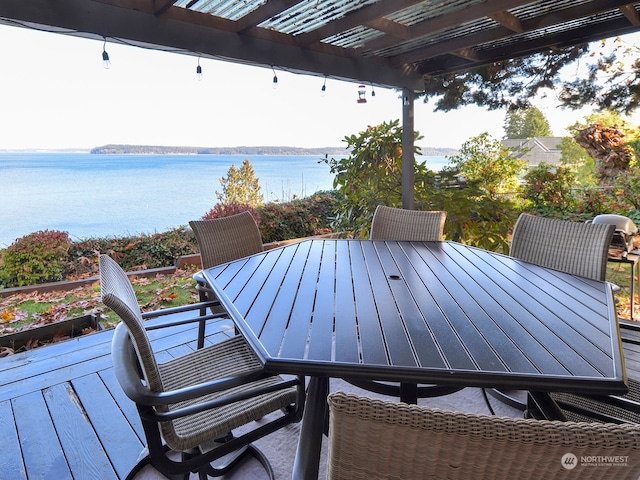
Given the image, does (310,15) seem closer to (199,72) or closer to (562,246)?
(199,72)

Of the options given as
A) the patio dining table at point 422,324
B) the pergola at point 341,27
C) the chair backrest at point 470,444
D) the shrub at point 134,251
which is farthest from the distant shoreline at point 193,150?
the chair backrest at point 470,444

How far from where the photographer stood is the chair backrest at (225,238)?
2.52 metres

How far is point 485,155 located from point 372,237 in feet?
10.7

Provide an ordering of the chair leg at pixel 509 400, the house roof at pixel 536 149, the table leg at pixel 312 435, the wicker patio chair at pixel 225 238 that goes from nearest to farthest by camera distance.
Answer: the table leg at pixel 312 435 < the chair leg at pixel 509 400 < the wicker patio chair at pixel 225 238 < the house roof at pixel 536 149

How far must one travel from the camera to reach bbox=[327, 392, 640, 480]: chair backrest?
0.56 metres

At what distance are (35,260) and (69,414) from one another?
2.62 metres

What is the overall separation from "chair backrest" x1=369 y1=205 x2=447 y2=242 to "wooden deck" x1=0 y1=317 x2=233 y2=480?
1653 mm

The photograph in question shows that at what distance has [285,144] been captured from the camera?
66.4 feet

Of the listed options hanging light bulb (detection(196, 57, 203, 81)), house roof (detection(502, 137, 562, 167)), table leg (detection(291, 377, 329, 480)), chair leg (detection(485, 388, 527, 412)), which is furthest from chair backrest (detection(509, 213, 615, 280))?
house roof (detection(502, 137, 562, 167))

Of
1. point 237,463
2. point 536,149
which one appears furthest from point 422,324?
point 536,149

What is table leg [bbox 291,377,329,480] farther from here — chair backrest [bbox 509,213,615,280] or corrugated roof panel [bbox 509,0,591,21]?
corrugated roof panel [bbox 509,0,591,21]

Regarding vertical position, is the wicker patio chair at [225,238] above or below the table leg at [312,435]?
above

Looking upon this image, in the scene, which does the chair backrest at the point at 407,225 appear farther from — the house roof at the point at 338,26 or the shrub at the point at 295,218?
the shrub at the point at 295,218

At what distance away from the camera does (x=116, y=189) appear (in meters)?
17.5
